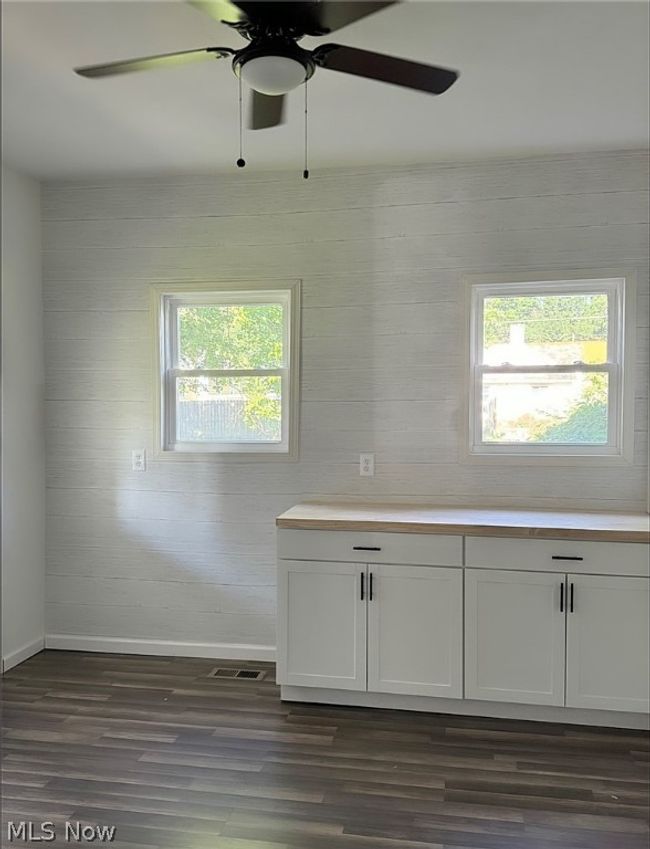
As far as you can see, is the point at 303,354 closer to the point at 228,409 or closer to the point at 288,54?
the point at 228,409

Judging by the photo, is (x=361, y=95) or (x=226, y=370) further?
(x=226, y=370)

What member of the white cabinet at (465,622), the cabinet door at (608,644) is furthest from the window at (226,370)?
the cabinet door at (608,644)

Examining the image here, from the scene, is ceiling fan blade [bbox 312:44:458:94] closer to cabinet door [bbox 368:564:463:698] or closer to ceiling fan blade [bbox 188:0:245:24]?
ceiling fan blade [bbox 188:0:245:24]

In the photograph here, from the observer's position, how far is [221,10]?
1.56 metres

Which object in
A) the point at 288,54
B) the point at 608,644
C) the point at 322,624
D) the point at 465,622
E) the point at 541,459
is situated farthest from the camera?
the point at 541,459

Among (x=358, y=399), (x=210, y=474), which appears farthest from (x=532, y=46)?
(x=210, y=474)

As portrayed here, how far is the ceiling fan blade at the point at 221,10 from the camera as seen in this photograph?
4.92 feet

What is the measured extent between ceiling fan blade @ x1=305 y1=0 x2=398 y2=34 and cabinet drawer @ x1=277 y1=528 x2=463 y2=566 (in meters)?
1.96

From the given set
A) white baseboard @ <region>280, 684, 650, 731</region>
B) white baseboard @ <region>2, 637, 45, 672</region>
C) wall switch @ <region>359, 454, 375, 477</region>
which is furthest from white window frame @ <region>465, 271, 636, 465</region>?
white baseboard @ <region>2, 637, 45, 672</region>

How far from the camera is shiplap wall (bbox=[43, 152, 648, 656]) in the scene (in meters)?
3.32

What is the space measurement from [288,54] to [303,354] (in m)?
1.87

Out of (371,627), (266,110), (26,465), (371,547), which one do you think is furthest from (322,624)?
(266,110)

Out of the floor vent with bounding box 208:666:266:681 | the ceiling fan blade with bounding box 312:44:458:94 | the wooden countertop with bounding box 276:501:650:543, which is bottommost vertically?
the floor vent with bounding box 208:666:266:681

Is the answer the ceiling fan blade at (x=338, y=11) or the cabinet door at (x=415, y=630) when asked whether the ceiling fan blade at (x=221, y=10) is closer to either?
the ceiling fan blade at (x=338, y=11)
